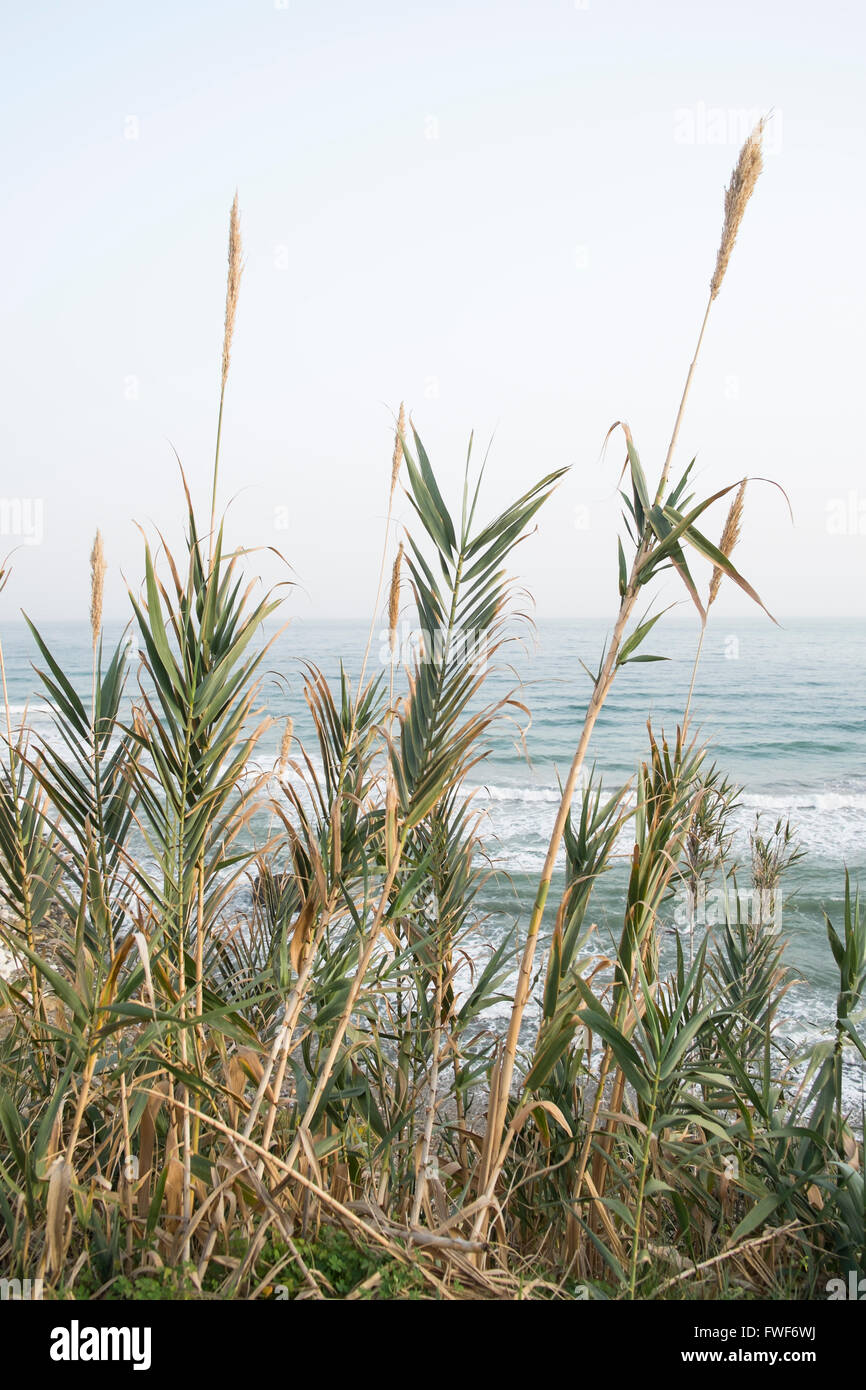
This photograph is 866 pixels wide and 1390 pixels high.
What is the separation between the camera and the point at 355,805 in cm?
188

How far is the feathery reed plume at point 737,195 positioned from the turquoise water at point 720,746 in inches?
30.2

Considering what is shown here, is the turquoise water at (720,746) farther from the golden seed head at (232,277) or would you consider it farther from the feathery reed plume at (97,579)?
the golden seed head at (232,277)

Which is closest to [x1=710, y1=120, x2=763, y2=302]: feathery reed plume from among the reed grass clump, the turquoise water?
the reed grass clump

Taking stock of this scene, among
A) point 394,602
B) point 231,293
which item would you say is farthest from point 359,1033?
point 231,293

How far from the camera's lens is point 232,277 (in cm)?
171

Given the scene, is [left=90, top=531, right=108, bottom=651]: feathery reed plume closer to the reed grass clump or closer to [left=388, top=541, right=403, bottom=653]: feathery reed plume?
the reed grass clump

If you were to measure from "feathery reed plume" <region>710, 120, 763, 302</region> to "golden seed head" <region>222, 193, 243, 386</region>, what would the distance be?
916 millimetres

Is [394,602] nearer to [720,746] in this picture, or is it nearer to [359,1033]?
[359,1033]

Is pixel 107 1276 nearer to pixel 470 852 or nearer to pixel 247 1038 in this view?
pixel 247 1038

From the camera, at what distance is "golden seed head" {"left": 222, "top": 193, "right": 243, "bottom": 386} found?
1.65 m

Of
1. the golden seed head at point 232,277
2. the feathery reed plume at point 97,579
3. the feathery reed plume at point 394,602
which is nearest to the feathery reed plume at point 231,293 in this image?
the golden seed head at point 232,277

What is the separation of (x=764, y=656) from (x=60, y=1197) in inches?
1396
